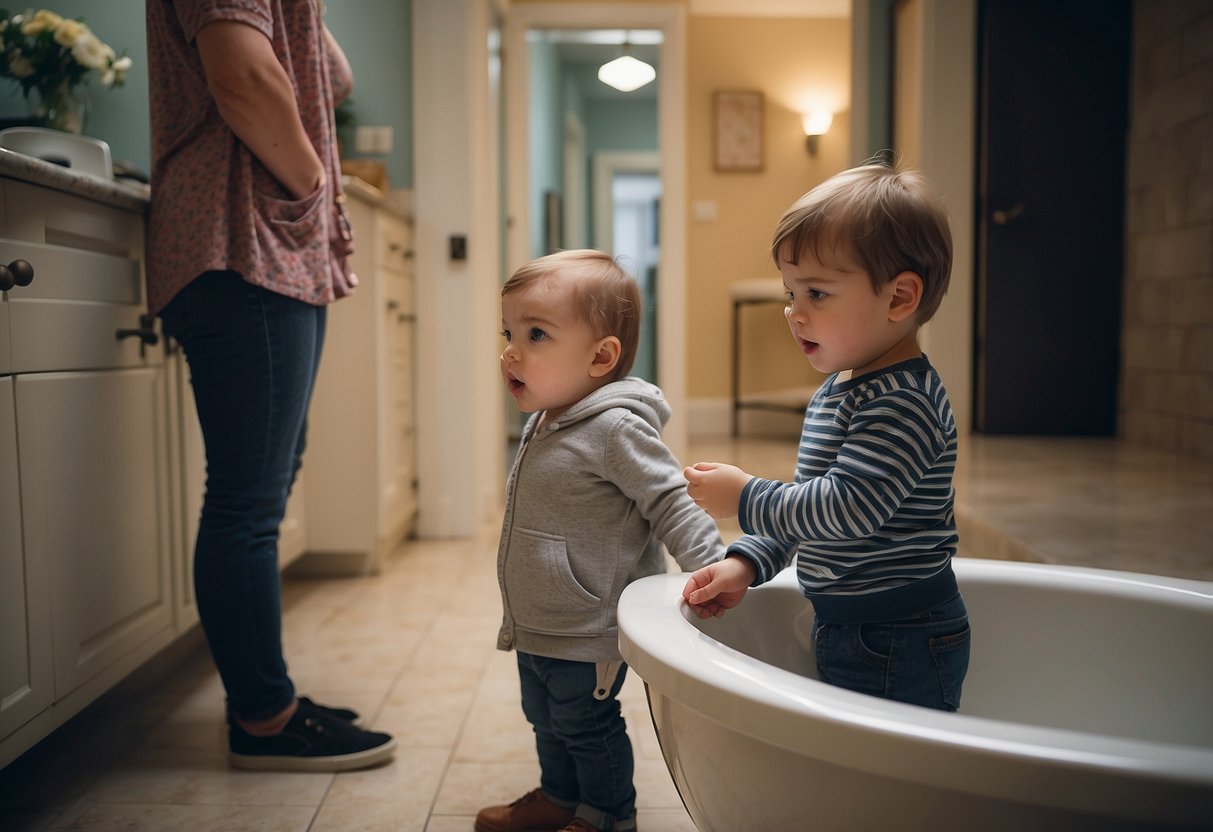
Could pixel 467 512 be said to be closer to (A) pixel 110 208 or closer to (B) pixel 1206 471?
(A) pixel 110 208

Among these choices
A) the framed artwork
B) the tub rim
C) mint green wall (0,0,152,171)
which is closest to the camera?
the tub rim

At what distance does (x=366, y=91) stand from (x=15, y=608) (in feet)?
7.47

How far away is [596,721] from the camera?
111 centimetres

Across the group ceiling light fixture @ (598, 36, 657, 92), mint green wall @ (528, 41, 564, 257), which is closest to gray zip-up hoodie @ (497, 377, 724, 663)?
mint green wall @ (528, 41, 564, 257)

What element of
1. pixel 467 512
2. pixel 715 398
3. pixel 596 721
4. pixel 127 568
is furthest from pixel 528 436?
pixel 715 398

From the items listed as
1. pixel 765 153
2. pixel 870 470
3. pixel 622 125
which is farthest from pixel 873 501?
pixel 622 125

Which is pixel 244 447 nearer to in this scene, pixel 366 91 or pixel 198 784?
pixel 198 784

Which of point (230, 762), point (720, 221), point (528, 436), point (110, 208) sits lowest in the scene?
point (230, 762)

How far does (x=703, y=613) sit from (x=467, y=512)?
2.29 meters

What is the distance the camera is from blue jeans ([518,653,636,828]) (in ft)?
3.59

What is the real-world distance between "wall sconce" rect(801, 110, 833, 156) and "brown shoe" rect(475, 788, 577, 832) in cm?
503

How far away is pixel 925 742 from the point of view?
556 millimetres

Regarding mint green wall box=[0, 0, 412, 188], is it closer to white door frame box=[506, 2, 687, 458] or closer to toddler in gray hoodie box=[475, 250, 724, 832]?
white door frame box=[506, 2, 687, 458]

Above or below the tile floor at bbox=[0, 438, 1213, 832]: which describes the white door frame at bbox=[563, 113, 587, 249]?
above
